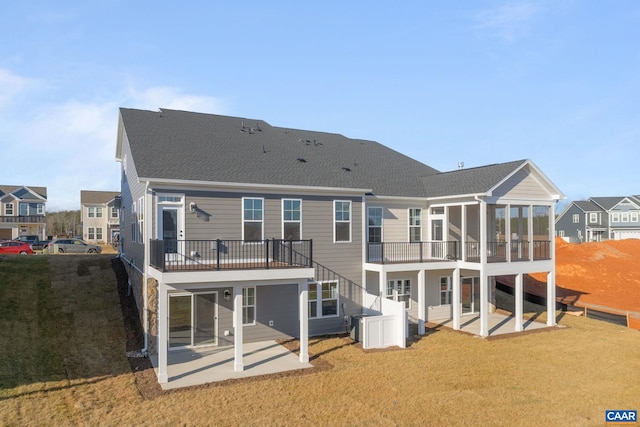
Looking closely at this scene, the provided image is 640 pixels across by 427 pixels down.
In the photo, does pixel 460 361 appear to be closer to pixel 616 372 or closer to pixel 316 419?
pixel 616 372

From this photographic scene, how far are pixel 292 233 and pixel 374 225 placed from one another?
13.4ft

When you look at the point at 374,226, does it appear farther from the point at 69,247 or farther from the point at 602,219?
the point at 602,219

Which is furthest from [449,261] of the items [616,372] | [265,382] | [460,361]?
[265,382]

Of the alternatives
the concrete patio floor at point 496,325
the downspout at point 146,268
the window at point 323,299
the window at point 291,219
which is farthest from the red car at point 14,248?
the concrete patio floor at point 496,325

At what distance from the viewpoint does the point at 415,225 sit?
1962 centimetres

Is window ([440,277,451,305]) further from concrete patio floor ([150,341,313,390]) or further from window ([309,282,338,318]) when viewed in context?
concrete patio floor ([150,341,313,390])

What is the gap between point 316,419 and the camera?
9.33 m

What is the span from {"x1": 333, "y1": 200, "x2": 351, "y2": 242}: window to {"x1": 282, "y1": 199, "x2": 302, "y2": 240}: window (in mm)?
1542

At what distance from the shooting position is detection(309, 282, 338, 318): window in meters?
16.4

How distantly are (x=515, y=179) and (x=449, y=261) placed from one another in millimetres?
4353

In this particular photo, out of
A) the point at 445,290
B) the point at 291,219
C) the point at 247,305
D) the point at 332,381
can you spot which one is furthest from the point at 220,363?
the point at 445,290

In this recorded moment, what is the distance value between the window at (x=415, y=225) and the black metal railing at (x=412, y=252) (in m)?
0.37

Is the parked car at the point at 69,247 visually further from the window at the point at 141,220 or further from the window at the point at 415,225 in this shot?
the window at the point at 415,225

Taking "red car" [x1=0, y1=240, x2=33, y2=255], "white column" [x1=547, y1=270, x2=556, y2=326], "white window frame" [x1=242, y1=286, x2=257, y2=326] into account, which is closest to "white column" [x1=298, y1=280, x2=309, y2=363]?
"white window frame" [x1=242, y1=286, x2=257, y2=326]
